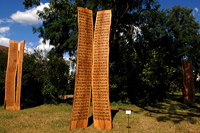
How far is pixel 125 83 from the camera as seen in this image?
11.4 m

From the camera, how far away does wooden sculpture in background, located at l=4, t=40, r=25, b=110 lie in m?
9.37

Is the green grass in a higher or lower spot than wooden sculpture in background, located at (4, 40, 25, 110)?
lower

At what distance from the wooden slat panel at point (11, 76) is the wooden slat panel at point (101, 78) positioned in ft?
16.8

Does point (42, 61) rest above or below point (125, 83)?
above

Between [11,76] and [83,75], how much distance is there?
16.7 feet

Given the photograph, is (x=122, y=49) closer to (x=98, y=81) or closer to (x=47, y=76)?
(x=47, y=76)

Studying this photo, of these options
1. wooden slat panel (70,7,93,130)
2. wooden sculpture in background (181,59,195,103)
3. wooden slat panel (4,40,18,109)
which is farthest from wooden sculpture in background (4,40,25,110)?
wooden sculpture in background (181,59,195,103)

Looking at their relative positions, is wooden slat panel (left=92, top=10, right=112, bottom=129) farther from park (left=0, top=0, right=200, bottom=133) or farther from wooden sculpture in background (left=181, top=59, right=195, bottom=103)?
wooden sculpture in background (left=181, top=59, right=195, bottom=103)

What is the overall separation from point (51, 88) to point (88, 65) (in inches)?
219

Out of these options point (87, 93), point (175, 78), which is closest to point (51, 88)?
point (87, 93)

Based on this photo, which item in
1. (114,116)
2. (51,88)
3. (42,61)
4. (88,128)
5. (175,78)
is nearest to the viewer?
(88,128)

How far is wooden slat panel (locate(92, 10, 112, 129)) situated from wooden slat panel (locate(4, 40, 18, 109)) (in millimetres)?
5118

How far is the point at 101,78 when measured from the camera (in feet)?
20.2

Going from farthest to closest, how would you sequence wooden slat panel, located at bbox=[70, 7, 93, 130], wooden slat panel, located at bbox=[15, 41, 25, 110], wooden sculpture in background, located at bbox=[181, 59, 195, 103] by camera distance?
wooden sculpture in background, located at bbox=[181, 59, 195, 103] < wooden slat panel, located at bbox=[15, 41, 25, 110] < wooden slat panel, located at bbox=[70, 7, 93, 130]
